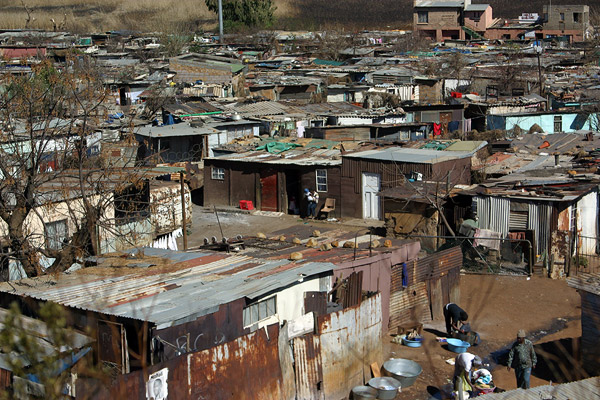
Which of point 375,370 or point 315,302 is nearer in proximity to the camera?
point 315,302

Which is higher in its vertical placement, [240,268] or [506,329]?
[240,268]

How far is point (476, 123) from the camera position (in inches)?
1294

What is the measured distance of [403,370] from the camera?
11.3 meters

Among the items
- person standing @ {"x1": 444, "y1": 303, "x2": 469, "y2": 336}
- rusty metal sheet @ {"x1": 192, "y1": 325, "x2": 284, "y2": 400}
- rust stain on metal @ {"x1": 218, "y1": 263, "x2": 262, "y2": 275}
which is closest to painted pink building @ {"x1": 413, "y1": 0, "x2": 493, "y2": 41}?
person standing @ {"x1": 444, "y1": 303, "x2": 469, "y2": 336}

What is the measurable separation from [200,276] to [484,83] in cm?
3468

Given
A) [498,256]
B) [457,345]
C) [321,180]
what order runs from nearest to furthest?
[457,345] → [498,256] → [321,180]

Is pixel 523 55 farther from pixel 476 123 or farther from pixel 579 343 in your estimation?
pixel 579 343

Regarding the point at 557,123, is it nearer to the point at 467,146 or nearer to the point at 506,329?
the point at 467,146

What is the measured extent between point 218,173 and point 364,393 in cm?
1522

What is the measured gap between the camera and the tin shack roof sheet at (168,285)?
915 cm

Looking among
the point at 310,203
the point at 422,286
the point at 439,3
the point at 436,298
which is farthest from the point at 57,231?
the point at 439,3

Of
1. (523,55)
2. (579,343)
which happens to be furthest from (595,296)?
(523,55)

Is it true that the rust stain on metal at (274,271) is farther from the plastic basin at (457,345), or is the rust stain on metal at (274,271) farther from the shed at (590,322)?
the shed at (590,322)

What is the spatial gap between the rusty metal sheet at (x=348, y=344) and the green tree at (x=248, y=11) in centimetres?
6772
